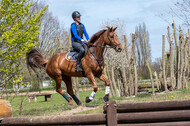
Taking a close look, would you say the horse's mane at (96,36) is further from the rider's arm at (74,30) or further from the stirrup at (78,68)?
the stirrup at (78,68)

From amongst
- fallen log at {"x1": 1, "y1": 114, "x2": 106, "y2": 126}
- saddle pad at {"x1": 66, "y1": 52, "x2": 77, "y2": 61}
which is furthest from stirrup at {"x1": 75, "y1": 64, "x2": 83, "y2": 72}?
fallen log at {"x1": 1, "y1": 114, "x2": 106, "y2": 126}

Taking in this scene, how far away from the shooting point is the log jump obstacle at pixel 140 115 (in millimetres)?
4492

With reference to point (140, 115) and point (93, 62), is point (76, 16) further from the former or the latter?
point (140, 115)

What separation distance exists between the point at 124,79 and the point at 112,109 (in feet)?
19.3

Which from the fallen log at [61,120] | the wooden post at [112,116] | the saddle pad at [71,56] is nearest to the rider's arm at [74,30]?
the saddle pad at [71,56]

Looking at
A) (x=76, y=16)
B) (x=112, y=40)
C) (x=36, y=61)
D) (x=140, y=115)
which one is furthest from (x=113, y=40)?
(x=36, y=61)

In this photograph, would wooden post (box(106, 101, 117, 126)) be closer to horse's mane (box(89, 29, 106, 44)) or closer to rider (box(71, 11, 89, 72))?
rider (box(71, 11, 89, 72))

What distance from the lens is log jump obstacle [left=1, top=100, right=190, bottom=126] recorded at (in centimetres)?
449

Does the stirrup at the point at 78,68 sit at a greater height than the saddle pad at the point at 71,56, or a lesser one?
lesser

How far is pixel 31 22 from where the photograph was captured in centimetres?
1142

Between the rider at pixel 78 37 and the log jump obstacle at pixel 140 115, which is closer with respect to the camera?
the log jump obstacle at pixel 140 115

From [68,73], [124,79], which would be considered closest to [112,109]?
[68,73]

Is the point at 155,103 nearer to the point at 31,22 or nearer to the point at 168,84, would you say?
the point at 168,84

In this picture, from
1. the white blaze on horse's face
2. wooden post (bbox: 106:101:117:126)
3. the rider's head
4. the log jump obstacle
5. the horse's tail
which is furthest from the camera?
Result: the horse's tail
